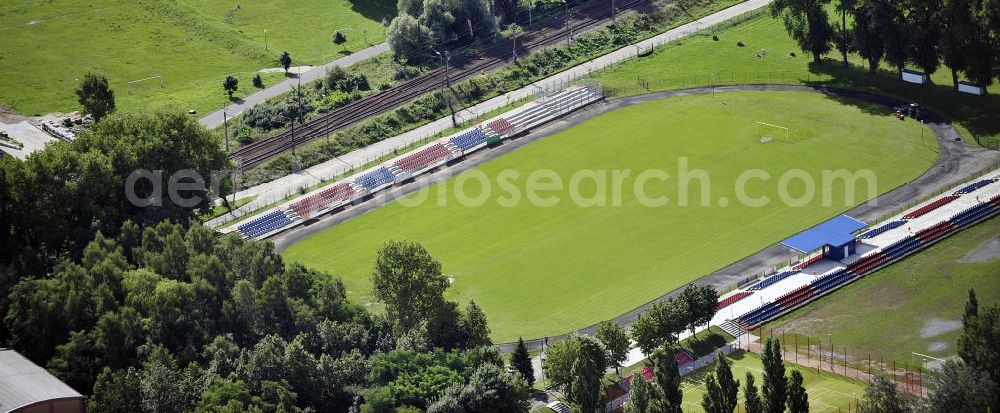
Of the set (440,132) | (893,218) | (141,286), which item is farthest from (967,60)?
(141,286)

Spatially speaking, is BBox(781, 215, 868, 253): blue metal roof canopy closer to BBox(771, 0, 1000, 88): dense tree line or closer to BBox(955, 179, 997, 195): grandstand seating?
BBox(955, 179, 997, 195): grandstand seating

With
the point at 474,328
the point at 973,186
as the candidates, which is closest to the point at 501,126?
the point at 474,328

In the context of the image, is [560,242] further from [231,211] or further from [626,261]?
[231,211]

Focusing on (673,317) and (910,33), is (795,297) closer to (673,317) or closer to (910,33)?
(673,317)

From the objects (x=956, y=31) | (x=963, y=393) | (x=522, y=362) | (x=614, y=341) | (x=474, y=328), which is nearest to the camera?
(x=963, y=393)

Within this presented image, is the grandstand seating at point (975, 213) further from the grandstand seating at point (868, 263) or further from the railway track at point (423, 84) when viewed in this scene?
the railway track at point (423, 84)

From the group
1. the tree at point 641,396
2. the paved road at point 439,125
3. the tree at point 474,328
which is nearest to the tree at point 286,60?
the paved road at point 439,125
